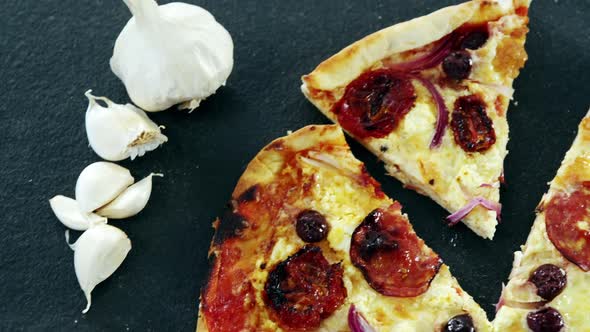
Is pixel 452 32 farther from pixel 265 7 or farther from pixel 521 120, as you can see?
pixel 265 7

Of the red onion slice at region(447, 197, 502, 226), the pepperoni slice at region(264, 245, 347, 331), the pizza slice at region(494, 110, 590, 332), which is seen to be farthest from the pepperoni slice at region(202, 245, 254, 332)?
the pizza slice at region(494, 110, 590, 332)

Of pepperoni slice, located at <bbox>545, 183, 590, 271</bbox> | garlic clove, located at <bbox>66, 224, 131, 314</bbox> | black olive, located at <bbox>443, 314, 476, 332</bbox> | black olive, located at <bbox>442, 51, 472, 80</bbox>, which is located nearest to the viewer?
black olive, located at <bbox>443, 314, 476, 332</bbox>

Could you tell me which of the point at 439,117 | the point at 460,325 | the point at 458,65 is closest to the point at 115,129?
the point at 439,117

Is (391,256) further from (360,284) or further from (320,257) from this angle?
(320,257)

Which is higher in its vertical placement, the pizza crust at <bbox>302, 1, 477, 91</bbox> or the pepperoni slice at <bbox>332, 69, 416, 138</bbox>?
the pizza crust at <bbox>302, 1, 477, 91</bbox>

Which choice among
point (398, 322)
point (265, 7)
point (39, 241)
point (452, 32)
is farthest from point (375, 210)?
point (39, 241)

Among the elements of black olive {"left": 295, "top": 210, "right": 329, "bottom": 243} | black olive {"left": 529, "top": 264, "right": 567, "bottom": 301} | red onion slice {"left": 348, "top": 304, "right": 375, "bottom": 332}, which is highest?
black olive {"left": 295, "top": 210, "right": 329, "bottom": 243}

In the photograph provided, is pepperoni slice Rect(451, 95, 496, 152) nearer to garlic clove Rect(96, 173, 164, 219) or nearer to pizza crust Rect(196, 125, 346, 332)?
pizza crust Rect(196, 125, 346, 332)
